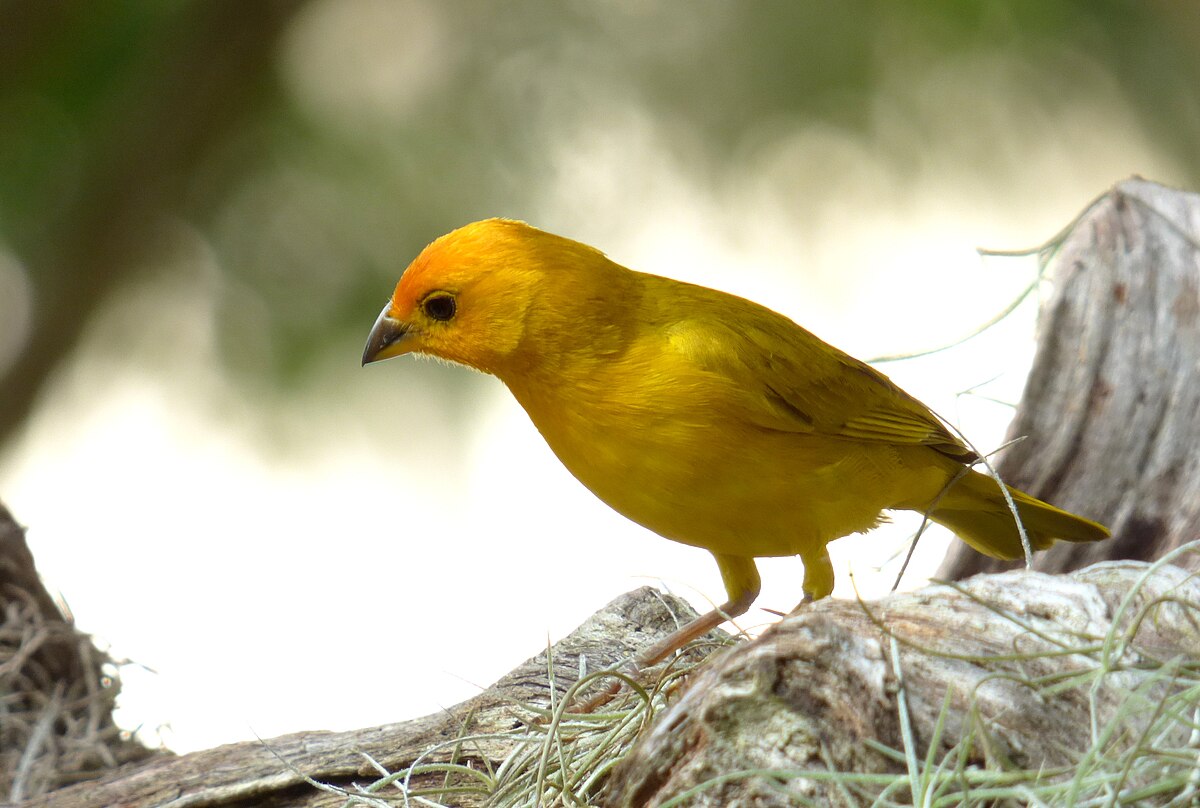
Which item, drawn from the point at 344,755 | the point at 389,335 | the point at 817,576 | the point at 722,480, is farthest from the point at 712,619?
the point at 389,335

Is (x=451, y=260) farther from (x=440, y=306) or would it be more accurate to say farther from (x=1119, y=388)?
(x=1119, y=388)

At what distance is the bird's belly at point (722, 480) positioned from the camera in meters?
3.01

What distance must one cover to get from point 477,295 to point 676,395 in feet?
2.06

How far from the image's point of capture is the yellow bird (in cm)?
304

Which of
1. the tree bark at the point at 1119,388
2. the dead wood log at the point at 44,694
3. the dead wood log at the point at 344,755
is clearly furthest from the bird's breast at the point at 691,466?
the dead wood log at the point at 44,694

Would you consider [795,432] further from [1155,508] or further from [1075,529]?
[1155,508]

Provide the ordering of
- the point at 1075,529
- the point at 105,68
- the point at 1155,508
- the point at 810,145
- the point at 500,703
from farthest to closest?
the point at 810,145 → the point at 105,68 → the point at 1155,508 → the point at 1075,529 → the point at 500,703

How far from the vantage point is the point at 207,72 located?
15.3 ft

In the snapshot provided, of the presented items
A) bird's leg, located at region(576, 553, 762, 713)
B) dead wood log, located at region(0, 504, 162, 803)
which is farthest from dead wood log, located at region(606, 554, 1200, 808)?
dead wood log, located at region(0, 504, 162, 803)

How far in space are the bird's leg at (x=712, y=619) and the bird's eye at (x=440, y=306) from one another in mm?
1053

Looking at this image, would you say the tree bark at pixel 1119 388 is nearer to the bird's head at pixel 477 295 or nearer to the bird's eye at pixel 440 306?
the bird's head at pixel 477 295

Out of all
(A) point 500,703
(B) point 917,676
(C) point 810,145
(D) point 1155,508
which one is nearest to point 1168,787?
(B) point 917,676

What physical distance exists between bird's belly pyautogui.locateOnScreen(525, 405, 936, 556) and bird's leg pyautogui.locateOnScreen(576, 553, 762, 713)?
0.22m

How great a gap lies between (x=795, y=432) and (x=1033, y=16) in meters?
2.43
